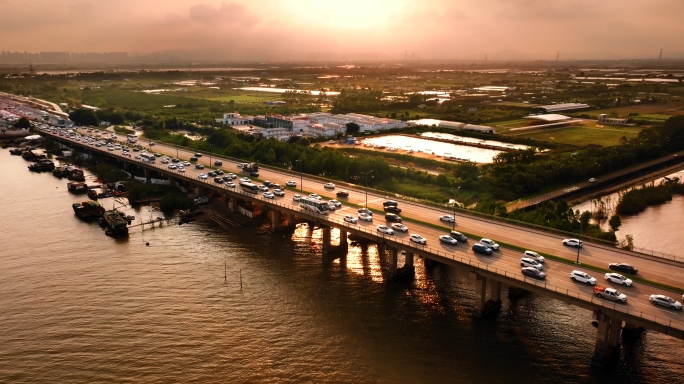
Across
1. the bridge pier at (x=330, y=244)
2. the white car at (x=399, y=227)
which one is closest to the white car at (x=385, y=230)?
the white car at (x=399, y=227)

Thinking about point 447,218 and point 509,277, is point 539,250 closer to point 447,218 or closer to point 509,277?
point 509,277

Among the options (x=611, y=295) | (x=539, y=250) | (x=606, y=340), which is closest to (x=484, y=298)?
(x=539, y=250)

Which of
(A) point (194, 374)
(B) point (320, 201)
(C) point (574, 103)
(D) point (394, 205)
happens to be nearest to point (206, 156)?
(B) point (320, 201)

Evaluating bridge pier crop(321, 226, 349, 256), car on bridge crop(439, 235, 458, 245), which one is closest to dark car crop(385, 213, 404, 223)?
bridge pier crop(321, 226, 349, 256)

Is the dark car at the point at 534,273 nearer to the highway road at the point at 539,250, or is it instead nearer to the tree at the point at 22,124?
the highway road at the point at 539,250

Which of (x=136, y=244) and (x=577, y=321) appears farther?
(x=136, y=244)

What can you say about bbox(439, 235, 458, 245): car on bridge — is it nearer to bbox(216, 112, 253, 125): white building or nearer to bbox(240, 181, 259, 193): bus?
bbox(240, 181, 259, 193): bus

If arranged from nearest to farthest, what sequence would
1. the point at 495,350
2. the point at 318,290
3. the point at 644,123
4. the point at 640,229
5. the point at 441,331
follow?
1. the point at 495,350
2. the point at 441,331
3. the point at 318,290
4. the point at 640,229
5. the point at 644,123

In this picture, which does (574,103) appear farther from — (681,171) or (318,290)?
(318,290)
